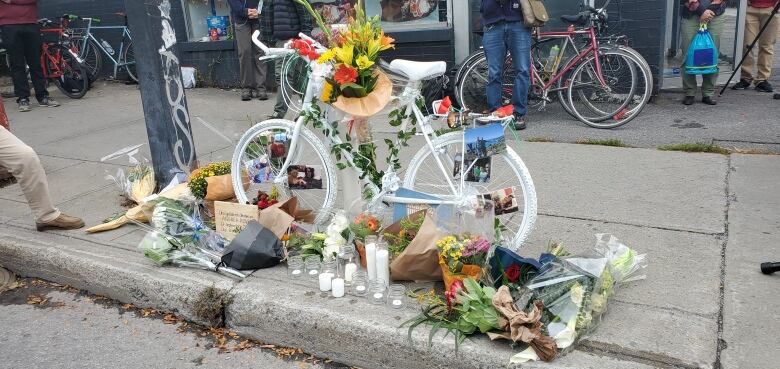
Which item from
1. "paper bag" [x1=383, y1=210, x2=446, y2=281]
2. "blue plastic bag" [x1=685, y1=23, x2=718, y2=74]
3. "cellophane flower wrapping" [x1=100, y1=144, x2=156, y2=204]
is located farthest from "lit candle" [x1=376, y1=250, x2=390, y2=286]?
"blue plastic bag" [x1=685, y1=23, x2=718, y2=74]

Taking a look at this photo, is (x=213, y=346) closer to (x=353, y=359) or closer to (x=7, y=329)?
(x=353, y=359)

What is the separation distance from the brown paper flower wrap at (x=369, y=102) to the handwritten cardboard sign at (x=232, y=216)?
3.00 ft

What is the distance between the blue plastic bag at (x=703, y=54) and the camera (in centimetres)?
736

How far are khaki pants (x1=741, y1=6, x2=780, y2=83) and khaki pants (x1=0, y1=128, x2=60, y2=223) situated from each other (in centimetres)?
743

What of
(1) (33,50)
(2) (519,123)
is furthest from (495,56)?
(1) (33,50)

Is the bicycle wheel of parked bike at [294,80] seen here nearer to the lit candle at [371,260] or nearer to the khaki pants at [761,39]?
the lit candle at [371,260]

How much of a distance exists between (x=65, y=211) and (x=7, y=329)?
1.56 meters

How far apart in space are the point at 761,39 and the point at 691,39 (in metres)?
0.90

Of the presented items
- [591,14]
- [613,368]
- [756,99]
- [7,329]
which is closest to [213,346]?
[7,329]

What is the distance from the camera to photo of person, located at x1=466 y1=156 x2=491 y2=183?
3.97 m

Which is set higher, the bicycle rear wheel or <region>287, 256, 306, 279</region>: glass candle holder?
the bicycle rear wheel

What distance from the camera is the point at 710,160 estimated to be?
18.6 feet

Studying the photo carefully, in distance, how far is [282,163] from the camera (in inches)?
186

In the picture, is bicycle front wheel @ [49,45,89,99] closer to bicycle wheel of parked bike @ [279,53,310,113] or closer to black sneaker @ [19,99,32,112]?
black sneaker @ [19,99,32,112]
